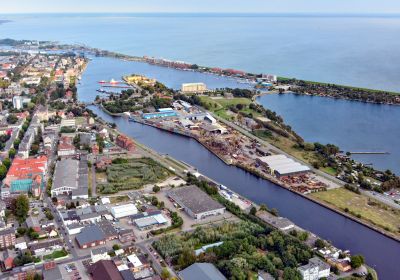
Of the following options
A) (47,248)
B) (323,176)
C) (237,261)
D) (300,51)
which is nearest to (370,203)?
(323,176)

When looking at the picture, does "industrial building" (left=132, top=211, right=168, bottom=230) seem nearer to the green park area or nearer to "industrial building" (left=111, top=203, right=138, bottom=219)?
"industrial building" (left=111, top=203, right=138, bottom=219)

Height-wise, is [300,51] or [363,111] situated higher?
[300,51]

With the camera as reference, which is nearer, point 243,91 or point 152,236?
point 152,236

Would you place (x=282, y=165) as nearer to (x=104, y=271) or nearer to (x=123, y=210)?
(x=123, y=210)

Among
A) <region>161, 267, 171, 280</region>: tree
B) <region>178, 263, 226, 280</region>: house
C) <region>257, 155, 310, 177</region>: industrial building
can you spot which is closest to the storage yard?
<region>257, 155, 310, 177</region>: industrial building

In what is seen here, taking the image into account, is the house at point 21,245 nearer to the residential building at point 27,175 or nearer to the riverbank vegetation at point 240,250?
the residential building at point 27,175

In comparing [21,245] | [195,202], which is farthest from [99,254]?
[195,202]

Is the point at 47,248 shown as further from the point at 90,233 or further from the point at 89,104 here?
the point at 89,104

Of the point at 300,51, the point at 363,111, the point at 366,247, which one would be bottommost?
the point at 366,247

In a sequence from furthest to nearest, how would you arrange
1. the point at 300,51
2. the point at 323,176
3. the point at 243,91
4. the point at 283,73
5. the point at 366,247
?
the point at 300,51 → the point at 283,73 → the point at 243,91 → the point at 323,176 → the point at 366,247
